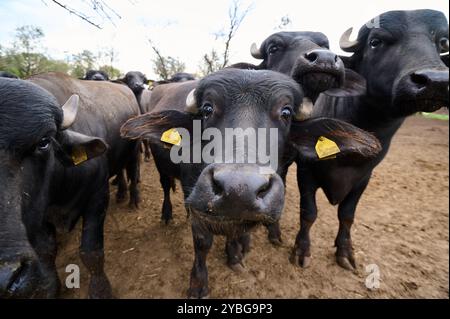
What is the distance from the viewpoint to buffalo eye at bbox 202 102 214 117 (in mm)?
2184

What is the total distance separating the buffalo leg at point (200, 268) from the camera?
2.96m

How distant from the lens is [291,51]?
333cm

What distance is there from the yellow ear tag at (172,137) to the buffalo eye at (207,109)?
0.36 m

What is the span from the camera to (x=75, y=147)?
2162mm

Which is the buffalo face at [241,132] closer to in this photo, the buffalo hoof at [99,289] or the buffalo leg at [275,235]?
the buffalo hoof at [99,289]

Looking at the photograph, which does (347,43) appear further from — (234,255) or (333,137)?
(234,255)

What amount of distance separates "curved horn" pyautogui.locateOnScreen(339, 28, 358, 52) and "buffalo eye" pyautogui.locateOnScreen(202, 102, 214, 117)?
75.3 inches

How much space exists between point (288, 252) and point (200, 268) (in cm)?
137

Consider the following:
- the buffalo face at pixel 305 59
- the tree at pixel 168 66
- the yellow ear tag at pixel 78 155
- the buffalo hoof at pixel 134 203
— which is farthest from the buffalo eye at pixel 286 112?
the tree at pixel 168 66

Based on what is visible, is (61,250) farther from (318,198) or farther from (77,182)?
(318,198)

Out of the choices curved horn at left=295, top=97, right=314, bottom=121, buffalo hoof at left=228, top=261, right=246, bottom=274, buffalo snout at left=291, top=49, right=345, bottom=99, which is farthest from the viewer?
buffalo hoof at left=228, top=261, right=246, bottom=274

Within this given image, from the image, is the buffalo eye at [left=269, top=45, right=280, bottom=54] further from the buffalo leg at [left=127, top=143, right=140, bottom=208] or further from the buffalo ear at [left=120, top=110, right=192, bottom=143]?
the buffalo leg at [left=127, top=143, right=140, bottom=208]

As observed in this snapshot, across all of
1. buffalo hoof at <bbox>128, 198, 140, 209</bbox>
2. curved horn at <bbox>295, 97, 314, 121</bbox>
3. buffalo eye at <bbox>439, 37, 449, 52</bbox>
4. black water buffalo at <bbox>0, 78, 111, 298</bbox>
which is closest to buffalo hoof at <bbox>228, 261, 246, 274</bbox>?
black water buffalo at <bbox>0, 78, 111, 298</bbox>

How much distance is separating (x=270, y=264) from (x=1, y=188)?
300cm
